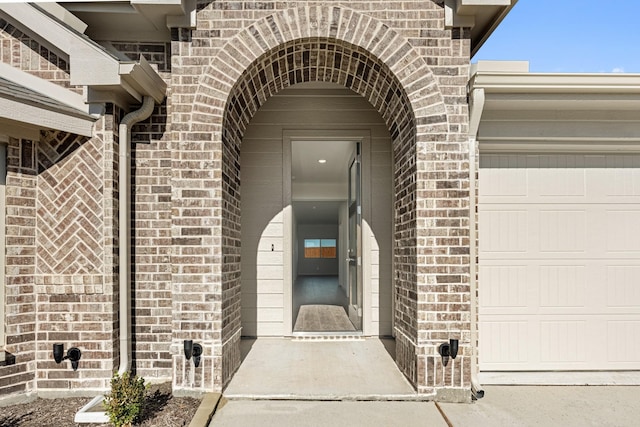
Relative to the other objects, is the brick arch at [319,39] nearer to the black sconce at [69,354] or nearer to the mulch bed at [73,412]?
the black sconce at [69,354]

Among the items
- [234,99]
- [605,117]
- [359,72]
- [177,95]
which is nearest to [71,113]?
[177,95]

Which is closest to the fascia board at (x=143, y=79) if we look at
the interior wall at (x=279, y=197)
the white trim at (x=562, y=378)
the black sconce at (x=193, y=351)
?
the interior wall at (x=279, y=197)

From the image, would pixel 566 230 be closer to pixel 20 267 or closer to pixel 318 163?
pixel 318 163

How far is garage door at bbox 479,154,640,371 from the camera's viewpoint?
4133 mm

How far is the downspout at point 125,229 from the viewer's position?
3682 mm

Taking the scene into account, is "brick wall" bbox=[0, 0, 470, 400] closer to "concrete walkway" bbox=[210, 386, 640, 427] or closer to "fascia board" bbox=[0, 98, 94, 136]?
"fascia board" bbox=[0, 98, 94, 136]

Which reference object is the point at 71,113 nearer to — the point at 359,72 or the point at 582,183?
the point at 359,72

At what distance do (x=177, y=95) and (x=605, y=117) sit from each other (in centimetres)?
408

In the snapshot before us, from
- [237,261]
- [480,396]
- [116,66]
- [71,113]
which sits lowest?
[480,396]

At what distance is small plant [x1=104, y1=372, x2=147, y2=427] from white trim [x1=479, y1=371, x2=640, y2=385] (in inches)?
119

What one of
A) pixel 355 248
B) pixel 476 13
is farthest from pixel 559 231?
pixel 355 248

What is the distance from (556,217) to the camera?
417cm

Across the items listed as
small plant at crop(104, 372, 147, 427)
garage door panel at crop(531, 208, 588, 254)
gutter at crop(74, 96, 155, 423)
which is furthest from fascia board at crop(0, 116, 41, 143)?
garage door panel at crop(531, 208, 588, 254)

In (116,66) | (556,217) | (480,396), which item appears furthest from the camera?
(556,217)
